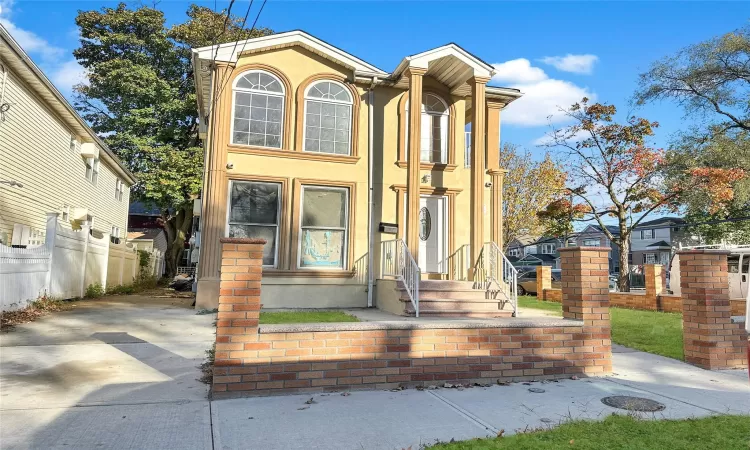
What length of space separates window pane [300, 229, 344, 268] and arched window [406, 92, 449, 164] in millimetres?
2840

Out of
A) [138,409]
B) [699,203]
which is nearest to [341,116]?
[138,409]

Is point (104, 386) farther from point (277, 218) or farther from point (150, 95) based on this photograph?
point (150, 95)

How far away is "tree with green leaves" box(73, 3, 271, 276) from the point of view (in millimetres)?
23078

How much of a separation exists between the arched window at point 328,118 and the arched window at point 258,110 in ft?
2.06

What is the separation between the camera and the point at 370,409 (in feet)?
12.8

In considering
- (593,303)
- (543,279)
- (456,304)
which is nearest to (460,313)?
(456,304)

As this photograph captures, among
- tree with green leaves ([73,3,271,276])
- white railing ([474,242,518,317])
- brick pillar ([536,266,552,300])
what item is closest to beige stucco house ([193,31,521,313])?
white railing ([474,242,518,317])

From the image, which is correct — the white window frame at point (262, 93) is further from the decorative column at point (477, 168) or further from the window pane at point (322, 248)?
the decorative column at point (477, 168)

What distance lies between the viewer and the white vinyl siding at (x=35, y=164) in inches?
428

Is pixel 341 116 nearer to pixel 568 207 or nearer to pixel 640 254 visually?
pixel 568 207

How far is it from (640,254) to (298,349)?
2026 inches

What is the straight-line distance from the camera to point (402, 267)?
Answer: 9586 millimetres

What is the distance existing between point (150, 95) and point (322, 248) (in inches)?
706

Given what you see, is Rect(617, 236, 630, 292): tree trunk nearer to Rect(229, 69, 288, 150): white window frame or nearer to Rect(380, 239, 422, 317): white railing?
Rect(380, 239, 422, 317): white railing
